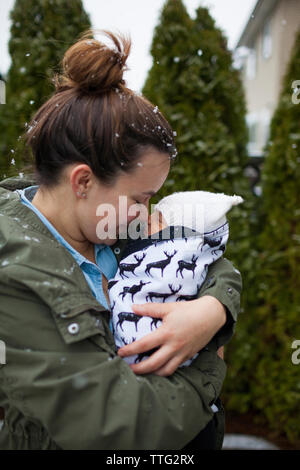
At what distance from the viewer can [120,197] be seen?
112 cm

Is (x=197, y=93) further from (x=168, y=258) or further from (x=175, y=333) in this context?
(x=175, y=333)

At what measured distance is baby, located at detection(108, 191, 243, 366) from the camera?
3.62 ft

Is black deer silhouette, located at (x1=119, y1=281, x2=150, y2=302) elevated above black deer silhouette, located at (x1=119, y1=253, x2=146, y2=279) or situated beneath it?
situated beneath

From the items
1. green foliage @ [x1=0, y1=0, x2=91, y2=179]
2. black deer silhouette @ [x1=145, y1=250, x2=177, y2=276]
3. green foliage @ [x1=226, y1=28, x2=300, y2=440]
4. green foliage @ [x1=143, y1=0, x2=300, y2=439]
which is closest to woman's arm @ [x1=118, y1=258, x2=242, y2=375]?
black deer silhouette @ [x1=145, y1=250, x2=177, y2=276]

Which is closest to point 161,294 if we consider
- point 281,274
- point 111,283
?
point 111,283

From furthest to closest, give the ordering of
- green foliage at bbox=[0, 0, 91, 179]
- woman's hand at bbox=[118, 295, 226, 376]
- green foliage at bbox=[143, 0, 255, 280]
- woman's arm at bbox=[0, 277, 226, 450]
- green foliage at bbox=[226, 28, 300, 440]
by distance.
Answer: green foliage at bbox=[226, 28, 300, 440] < green foliage at bbox=[143, 0, 255, 280] < green foliage at bbox=[0, 0, 91, 179] < woman's hand at bbox=[118, 295, 226, 376] < woman's arm at bbox=[0, 277, 226, 450]

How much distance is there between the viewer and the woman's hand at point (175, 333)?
1.00 m

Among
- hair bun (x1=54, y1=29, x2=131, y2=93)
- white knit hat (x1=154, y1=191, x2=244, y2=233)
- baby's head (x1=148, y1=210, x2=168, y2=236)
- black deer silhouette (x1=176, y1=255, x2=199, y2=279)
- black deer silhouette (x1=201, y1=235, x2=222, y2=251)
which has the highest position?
hair bun (x1=54, y1=29, x2=131, y2=93)

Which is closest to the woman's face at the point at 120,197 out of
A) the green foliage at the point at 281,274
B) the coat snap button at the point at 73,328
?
the coat snap button at the point at 73,328

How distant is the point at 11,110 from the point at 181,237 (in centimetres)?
133

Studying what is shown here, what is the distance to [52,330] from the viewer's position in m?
0.92

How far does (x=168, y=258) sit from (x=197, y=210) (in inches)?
7.4

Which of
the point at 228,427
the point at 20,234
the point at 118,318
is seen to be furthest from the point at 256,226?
the point at 20,234

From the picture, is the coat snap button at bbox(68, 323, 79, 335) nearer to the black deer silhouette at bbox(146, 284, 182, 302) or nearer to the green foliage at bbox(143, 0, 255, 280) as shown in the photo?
the black deer silhouette at bbox(146, 284, 182, 302)
